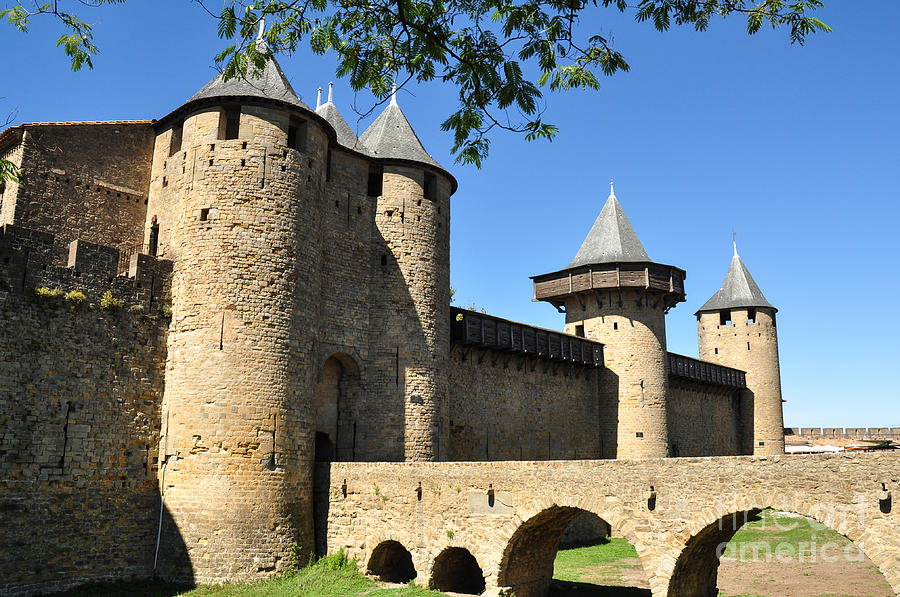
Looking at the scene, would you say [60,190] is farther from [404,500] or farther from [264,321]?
[404,500]

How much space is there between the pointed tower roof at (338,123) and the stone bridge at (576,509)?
9.85m

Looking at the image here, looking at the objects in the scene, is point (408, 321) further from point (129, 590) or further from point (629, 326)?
point (629, 326)

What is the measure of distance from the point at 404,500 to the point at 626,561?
8.45 metres

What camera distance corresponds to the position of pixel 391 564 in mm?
16578

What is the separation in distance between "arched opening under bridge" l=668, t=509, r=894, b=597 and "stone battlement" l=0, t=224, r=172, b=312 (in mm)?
12218

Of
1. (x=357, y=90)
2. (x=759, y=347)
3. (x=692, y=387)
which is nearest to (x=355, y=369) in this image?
(x=357, y=90)

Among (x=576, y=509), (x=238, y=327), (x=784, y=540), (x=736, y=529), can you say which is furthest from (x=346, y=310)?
(x=784, y=540)

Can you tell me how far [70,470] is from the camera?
14281 millimetres

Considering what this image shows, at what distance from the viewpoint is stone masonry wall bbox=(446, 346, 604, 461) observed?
21438 mm

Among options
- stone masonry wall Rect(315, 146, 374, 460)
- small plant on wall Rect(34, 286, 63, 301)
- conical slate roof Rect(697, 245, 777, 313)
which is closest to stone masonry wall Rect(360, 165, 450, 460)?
stone masonry wall Rect(315, 146, 374, 460)

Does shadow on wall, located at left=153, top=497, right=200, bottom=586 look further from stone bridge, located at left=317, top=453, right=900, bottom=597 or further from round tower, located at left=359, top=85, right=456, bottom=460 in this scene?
round tower, located at left=359, top=85, right=456, bottom=460

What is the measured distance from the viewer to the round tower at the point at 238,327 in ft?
49.4

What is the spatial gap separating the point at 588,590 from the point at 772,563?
274 inches

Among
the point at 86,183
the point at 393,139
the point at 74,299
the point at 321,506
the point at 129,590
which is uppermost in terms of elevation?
the point at 393,139
